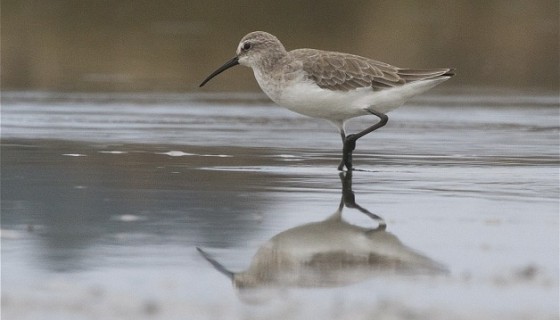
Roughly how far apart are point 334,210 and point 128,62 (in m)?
13.9

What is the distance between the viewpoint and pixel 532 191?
1020cm

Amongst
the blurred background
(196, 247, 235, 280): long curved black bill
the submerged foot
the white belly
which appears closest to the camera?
(196, 247, 235, 280): long curved black bill

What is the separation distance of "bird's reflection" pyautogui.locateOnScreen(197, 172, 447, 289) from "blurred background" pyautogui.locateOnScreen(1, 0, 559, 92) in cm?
1142

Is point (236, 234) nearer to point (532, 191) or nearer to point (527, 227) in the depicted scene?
point (527, 227)

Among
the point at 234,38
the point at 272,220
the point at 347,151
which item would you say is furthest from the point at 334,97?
the point at 234,38

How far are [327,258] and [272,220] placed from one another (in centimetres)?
134

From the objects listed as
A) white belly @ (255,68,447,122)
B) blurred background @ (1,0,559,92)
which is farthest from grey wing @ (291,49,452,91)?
blurred background @ (1,0,559,92)

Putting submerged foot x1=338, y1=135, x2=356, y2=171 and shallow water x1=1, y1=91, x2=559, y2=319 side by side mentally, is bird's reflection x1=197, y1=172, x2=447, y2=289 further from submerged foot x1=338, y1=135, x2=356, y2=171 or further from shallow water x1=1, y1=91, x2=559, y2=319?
submerged foot x1=338, y1=135, x2=356, y2=171

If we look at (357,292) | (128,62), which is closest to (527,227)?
(357,292)

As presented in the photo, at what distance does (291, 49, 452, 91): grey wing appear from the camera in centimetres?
1143

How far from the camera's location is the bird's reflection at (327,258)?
687cm

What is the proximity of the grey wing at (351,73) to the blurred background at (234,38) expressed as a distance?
785cm

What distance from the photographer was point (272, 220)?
867 centimetres

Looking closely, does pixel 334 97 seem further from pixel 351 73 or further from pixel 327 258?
pixel 327 258
